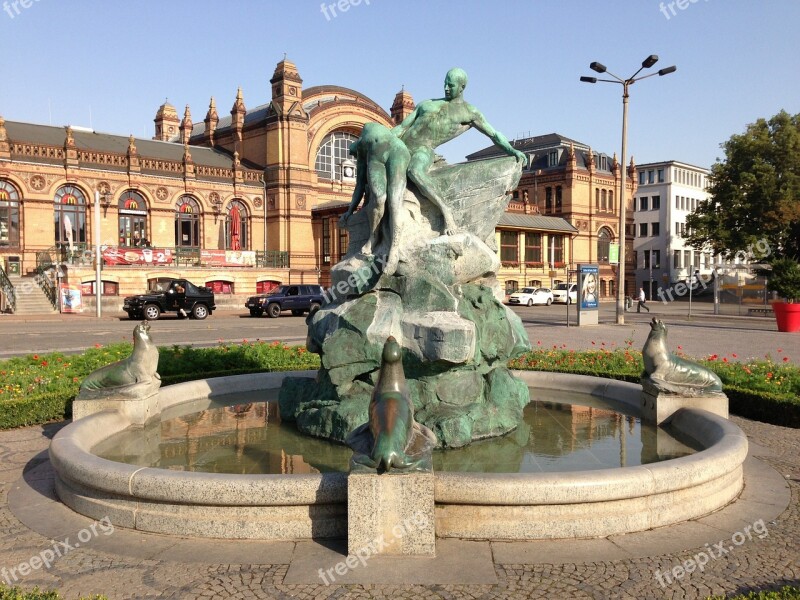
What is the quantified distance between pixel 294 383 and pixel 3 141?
114 ft

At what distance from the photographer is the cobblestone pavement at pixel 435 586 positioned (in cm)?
414

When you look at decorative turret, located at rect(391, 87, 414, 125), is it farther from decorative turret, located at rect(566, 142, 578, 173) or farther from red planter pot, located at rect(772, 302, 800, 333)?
red planter pot, located at rect(772, 302, 800, 333)

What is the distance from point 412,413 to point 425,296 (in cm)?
260

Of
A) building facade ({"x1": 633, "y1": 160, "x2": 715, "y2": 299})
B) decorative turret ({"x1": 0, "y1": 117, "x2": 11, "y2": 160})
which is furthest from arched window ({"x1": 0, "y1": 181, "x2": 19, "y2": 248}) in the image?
building facade ({"x1": 633, "y1": 160, "x2": 715, "y2": 299})

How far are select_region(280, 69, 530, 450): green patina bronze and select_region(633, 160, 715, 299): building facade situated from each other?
65.6 meters

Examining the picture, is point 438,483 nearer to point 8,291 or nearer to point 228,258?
point 8,291

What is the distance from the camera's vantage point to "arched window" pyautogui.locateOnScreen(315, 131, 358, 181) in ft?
156

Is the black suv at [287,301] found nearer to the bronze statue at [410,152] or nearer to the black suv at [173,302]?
the black suv at [173,302]

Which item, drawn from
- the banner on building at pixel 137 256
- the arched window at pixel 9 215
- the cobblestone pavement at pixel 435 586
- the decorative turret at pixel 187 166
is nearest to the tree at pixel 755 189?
the decorative turret at pixel 187 166

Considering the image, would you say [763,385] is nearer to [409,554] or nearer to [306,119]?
[409,554]

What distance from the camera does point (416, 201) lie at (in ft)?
26.6

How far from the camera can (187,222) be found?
42125 millimetres

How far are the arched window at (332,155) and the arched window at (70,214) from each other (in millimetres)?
16513

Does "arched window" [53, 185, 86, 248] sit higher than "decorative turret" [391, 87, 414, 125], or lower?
lower
